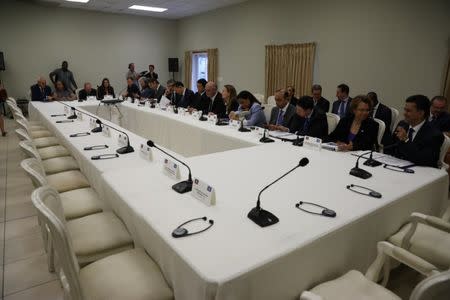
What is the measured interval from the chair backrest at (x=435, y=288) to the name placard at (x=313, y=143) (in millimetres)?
1605

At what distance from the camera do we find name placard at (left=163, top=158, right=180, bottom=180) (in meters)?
1.81

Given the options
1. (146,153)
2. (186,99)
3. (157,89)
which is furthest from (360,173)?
(157,89)

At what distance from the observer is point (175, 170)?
1804 millimetres

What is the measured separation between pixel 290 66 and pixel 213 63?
9.04 ft

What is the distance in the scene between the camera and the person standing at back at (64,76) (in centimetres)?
802

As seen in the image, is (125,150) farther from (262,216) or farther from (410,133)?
(410,133)

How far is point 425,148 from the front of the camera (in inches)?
84.7

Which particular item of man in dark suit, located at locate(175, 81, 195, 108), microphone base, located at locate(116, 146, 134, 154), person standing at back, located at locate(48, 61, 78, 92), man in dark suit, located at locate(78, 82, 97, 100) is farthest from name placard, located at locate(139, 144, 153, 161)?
person standing at back, located at locate(48, 61, 78, 92)

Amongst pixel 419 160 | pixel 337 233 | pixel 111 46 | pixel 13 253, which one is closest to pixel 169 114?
pixel 13 253

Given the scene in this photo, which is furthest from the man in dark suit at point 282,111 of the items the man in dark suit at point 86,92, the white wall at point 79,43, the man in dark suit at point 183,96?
the white wall at point 79,43

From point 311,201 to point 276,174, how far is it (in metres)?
0.40

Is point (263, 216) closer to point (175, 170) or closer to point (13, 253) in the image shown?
point (175, 170)

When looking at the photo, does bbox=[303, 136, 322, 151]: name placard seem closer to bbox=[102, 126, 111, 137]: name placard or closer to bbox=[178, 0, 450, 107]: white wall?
bbox=[102, 126, 111, 137]: name placard

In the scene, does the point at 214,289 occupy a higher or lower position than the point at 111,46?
lower
